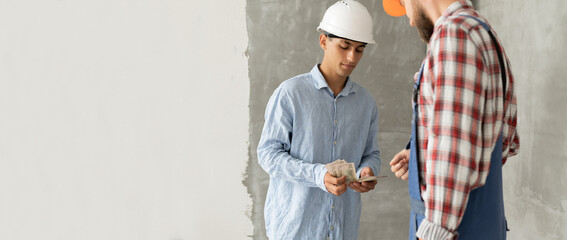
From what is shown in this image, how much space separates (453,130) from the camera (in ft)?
3.92

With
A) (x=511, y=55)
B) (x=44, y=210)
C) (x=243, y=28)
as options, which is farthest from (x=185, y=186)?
(x=511, y=55)

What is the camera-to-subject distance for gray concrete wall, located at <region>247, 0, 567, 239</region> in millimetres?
2105

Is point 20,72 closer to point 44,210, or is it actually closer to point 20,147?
point 20,147

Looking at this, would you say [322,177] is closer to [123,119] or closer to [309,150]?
[309,150]

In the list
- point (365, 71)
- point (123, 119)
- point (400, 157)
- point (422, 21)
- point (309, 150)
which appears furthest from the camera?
point (365, 71)

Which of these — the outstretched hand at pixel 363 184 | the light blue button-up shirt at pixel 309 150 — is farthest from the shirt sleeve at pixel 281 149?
the outstretched hand at pixel 363 184

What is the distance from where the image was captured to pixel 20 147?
2.99m

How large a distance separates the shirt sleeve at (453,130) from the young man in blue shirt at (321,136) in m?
0.87

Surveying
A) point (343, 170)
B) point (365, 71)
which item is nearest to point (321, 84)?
point (343, 170)

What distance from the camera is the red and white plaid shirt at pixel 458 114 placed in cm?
119

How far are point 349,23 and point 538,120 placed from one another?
38.7 inches

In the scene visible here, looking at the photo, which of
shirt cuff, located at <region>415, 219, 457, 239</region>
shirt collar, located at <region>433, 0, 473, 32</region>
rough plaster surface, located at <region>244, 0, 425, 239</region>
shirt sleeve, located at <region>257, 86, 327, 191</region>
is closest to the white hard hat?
shirt sleeve, located at <region>257, 86, 327, 191</region>

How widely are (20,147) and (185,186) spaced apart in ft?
3.44

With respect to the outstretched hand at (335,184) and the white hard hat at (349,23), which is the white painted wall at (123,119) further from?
the outstretched hand at (335,184)
